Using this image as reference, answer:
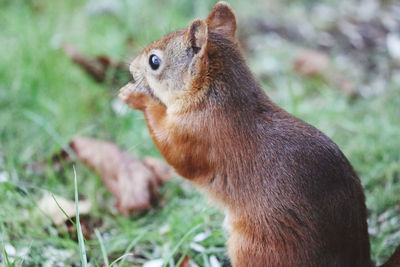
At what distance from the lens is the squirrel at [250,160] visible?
1988mm

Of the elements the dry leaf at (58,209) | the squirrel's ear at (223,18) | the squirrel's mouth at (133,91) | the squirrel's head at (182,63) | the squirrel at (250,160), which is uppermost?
the squirrel's ear at (223,18)

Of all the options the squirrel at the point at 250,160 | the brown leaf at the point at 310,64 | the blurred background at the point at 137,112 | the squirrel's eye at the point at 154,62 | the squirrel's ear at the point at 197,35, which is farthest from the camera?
the brown leaf at the point at 310,64

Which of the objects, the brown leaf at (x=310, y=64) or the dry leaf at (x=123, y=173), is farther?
the brown leaf at (x=310, y=64)

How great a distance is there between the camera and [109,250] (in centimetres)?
254

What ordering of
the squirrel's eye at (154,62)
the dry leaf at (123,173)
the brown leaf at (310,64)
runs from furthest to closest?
the brown leaf at (310,64), the dry leaf at (123,173), the squirrel's eye at (154,62)

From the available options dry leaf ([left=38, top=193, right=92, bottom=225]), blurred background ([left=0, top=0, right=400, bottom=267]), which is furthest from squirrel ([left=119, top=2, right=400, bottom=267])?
dry leaf ([left=38, top=193, right=92, bottom=225])

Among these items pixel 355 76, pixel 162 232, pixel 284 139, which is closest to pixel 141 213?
pixel 162 232

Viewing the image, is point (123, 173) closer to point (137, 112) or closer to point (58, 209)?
point (58, 209)

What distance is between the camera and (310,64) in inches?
187

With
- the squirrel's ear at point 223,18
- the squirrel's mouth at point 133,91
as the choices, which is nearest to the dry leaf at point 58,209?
the squirrel's mouth at point 133,91

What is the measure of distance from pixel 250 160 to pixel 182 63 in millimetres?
591

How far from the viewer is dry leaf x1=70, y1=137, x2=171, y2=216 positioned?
9.58ft

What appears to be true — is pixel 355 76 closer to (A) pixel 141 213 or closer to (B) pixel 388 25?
(B) pixel 388 25

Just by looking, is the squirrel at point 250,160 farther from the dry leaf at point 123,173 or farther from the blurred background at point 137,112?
the dry leaf at point 123,173
